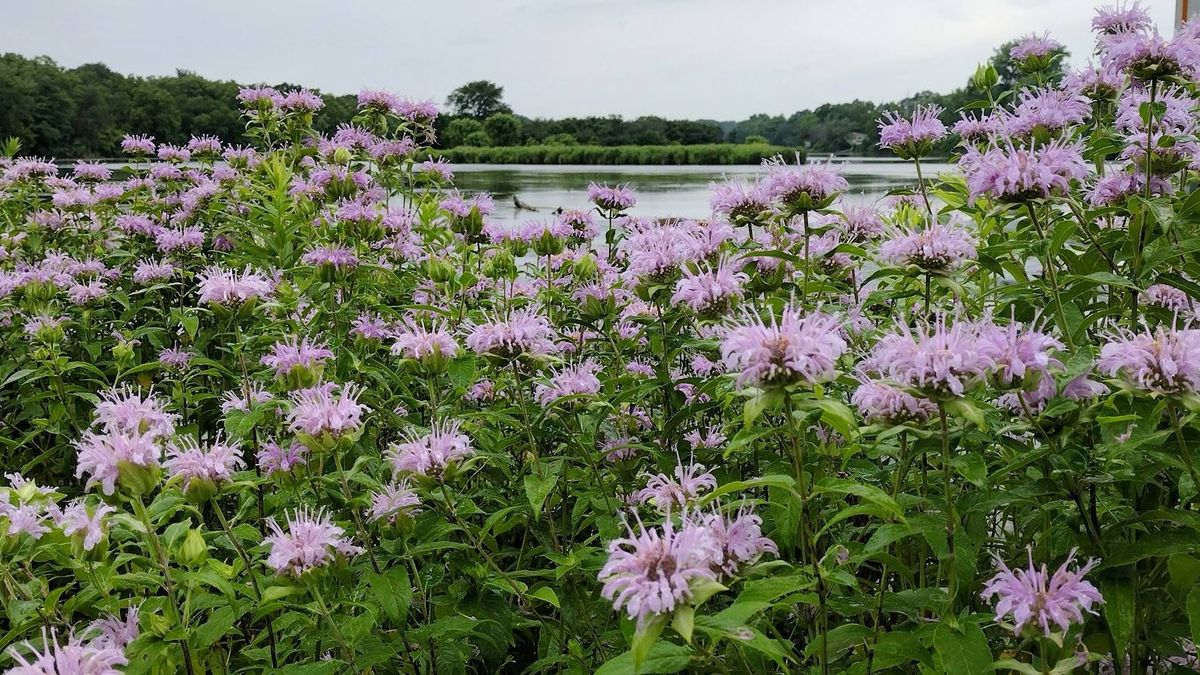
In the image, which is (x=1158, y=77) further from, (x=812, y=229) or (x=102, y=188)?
(x=102, y=188)

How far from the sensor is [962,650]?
102 cm

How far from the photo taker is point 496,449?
5.69ft

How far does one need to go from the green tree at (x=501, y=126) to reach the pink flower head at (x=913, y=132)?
7.47 m

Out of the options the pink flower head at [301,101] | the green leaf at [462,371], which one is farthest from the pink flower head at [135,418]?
the pink flower head at [301,101]

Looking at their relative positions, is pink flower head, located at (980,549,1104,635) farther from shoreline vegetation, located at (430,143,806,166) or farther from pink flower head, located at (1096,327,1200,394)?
shoreline vegetation, located at (430,143,806,166)

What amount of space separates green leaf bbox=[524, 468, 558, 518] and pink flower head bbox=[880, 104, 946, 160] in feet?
3.89

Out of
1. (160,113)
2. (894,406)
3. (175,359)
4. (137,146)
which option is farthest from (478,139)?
(894,406)

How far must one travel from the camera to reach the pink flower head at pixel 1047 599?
1.00m

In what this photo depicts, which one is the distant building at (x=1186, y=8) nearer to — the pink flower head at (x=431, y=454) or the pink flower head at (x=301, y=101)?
the pink flower head at (x=431, y=454)

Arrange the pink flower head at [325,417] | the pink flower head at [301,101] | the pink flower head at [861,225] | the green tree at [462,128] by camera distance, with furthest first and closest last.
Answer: the green tree at [462,128]
the pink flower head at [301,101]
the pink flower head at [861,225]
the pink flower head at [325,417]

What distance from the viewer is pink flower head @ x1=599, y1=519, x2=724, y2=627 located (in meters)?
0.88

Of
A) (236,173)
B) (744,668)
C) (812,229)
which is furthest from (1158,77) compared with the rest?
(236,173)

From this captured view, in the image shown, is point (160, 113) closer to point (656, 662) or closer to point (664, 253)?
point (664, 253)

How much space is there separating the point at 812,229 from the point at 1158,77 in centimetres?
70
